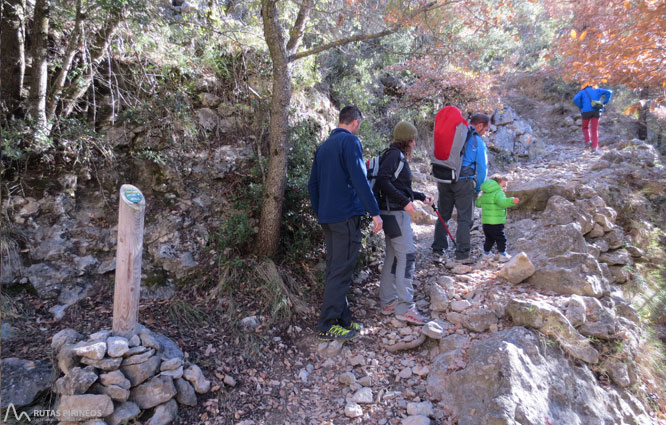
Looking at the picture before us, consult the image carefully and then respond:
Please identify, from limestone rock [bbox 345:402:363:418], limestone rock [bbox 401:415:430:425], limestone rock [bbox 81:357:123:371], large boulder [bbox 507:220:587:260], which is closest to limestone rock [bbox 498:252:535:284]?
large boulder [bbox 507:220:587:260]

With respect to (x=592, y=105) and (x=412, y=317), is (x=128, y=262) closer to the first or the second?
(x=412, y=317)

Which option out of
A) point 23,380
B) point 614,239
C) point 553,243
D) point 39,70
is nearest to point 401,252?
point 553,243

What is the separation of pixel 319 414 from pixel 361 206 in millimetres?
1920

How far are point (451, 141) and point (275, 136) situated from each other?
2.29m

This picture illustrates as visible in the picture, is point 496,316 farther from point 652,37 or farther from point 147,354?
point 652,37

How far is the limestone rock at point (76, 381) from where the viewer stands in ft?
8.73

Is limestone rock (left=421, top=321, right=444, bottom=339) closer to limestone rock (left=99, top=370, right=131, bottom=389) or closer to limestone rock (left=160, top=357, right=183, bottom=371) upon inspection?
limestone rock (left=160, top=357, right=183, bottom=371)

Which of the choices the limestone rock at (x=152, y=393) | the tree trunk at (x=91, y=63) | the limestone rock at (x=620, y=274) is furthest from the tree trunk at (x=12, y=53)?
the limestone rock at (x=620, y=274)

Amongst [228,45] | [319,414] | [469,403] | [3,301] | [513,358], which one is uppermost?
[228,45]

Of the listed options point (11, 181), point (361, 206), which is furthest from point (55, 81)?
point (361, 206)

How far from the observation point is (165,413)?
2.88 meters

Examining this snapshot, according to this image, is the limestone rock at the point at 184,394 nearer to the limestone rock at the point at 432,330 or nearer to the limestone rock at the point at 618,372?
the limestone rock at the point at 432,330

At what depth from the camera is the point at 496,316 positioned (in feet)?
12.8

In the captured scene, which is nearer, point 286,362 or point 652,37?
point 286,362
